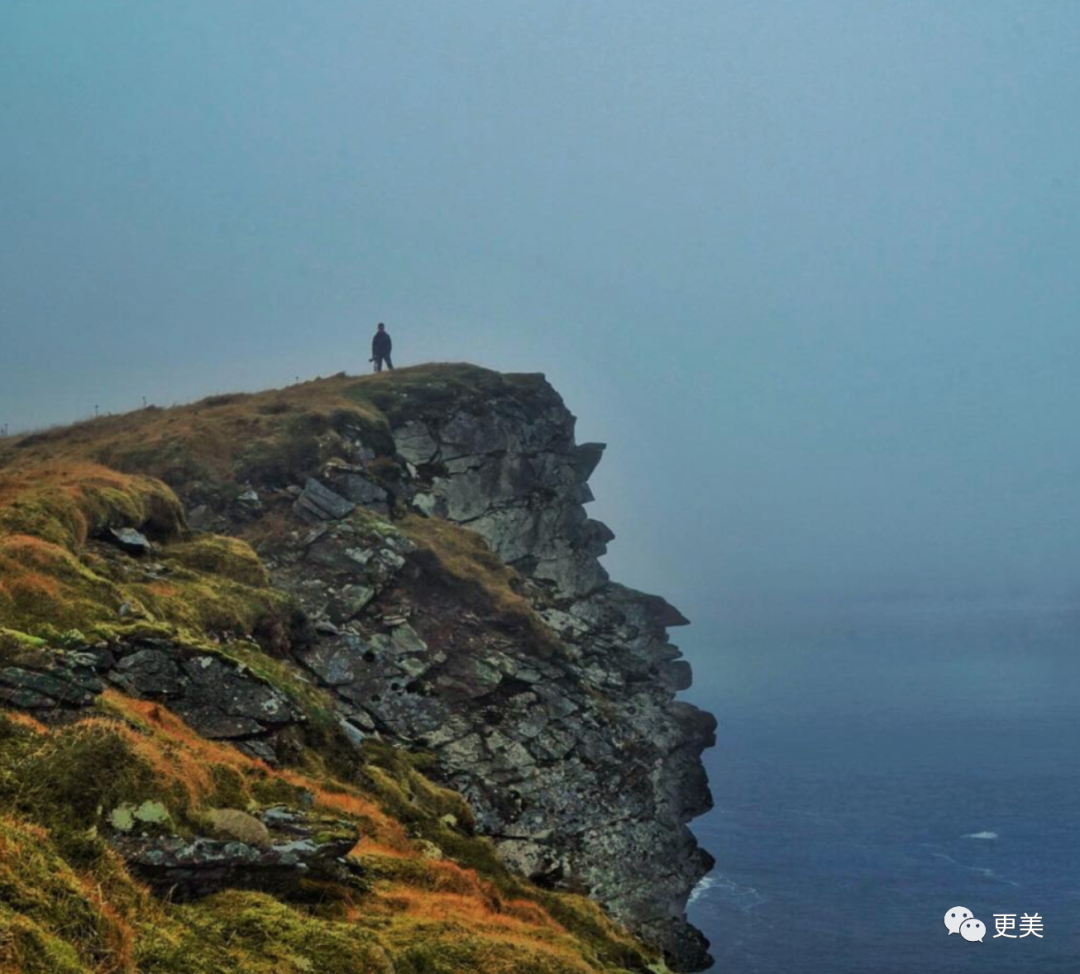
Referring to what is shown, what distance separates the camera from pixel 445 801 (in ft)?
103

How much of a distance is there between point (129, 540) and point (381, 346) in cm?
4909

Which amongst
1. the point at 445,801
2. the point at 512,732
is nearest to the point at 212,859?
the point at 445,801

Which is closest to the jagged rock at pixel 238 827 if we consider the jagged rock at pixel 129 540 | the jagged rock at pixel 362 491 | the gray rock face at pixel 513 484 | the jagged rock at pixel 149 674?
the jagged rock at pixel 149 674

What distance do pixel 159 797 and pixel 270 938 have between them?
148 inches

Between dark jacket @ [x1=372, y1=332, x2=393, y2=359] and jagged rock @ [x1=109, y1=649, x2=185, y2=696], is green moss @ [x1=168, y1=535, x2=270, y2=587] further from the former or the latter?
dark jacket @ [x1=372, y1=332, x2=393, y2=359]

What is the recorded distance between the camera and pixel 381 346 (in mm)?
80812

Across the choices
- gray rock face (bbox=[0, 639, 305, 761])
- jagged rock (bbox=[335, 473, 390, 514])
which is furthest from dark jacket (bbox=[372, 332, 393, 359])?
gray rock face (bbox=[0, 639, 305, 761])

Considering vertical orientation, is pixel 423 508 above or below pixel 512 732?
above

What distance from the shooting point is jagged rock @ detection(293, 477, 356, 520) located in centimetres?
5372

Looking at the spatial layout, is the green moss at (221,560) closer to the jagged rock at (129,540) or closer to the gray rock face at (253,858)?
the jagged rock at (129,540)

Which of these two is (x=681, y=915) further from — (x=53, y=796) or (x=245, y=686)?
(x=53, y=796)

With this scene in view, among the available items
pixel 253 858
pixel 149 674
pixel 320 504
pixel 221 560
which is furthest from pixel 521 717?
pixel 253 858

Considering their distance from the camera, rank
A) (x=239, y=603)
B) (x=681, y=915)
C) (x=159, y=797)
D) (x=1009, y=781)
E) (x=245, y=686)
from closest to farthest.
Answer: (x=159, y=797)
(x=245, y=686)
(x=239, y=603)
(x=681, y=915)
(x=1009, y=781)

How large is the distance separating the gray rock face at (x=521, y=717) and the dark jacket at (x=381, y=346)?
12.4 metres
